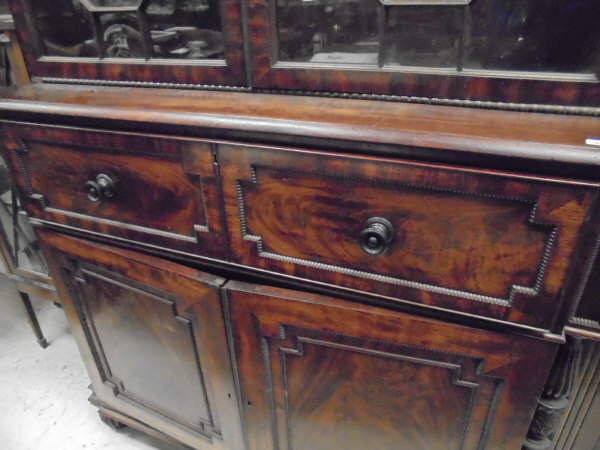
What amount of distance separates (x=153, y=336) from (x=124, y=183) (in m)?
0.25

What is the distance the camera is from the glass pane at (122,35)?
56 cm

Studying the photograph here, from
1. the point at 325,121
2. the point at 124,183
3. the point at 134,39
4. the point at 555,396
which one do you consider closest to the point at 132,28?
the point at 134,39

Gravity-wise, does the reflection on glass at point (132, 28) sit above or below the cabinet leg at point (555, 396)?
above

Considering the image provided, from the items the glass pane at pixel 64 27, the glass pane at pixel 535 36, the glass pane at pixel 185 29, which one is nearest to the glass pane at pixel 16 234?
the glass pane at pixel 64 27

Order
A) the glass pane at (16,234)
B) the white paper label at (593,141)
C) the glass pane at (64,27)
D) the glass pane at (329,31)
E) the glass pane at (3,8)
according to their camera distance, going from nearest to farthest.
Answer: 1. the white paper label at (593,141)
2. the glass pane at (329,31)
3. the glass pane at (64,27)
4. the glass pane at (3,8)
5. the glass pane at (16,234)

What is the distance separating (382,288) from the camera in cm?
47

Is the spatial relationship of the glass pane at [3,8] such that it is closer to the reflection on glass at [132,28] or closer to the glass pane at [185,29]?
the reflection on glass at [132,28]

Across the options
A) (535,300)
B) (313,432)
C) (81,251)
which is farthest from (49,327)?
(535,300)

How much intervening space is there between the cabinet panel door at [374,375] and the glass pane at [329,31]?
0.27 metres

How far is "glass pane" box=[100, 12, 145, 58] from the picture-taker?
21.9 inches

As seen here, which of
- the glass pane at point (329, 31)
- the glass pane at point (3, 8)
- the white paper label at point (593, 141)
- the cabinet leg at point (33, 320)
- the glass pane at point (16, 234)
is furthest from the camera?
the cabinet leg at point (33, 320)

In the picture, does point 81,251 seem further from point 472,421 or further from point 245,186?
point 472,421

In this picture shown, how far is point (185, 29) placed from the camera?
53cm

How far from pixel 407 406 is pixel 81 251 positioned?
50 centimetres
